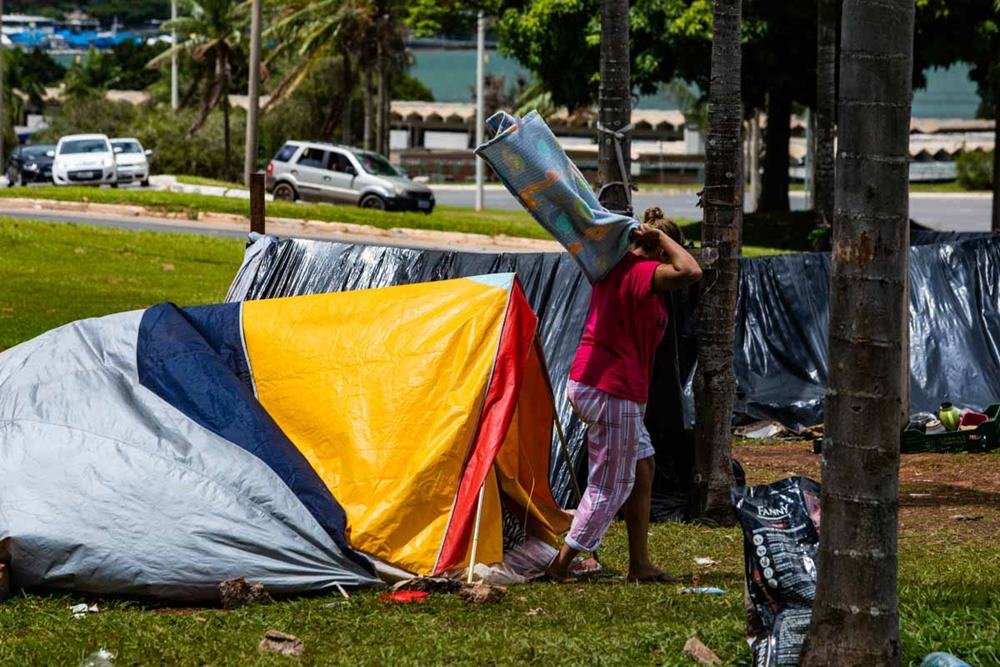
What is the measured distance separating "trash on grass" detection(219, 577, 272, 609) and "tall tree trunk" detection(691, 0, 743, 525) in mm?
3155

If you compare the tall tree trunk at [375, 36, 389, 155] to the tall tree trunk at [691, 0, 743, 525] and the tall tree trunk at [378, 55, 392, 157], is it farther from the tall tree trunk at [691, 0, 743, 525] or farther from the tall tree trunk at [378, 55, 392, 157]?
the tall tree trunk at [691, 0, 743, 525]

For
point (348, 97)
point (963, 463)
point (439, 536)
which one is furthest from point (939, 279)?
point (348, 97)

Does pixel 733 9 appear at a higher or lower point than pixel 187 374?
higher

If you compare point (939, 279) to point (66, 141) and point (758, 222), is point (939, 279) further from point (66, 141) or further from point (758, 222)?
point (66, 141)

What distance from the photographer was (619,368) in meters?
6.71

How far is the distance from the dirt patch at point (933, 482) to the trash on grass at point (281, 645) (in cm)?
414

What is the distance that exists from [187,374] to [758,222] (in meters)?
24.6

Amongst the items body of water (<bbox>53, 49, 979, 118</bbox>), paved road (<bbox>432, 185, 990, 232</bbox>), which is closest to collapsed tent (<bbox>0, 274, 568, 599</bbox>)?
paved road (<bbox>432, 185, 990, 232</bbox>)

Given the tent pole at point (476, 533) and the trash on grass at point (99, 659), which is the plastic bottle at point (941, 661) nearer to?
the tent pole at point (476, 533)

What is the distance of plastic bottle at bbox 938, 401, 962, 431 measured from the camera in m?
11.7

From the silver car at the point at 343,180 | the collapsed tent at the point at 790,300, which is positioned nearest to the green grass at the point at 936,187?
the silver car at the point at 343,180

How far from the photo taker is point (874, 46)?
177 inches

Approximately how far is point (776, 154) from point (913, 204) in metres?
15.0

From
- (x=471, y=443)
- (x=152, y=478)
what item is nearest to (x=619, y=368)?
(x=471, y=443)
